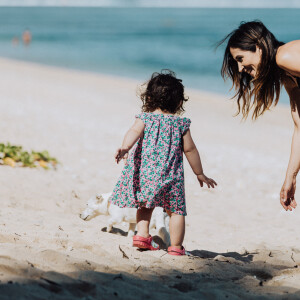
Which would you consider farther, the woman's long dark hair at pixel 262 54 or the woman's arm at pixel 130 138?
the woman's arm at pixel 130 138

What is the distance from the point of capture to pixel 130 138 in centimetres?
405

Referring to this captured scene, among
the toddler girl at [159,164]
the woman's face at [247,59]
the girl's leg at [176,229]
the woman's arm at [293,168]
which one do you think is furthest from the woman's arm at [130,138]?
the woman's arm at [293,168]

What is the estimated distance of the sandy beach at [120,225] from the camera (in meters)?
3.12

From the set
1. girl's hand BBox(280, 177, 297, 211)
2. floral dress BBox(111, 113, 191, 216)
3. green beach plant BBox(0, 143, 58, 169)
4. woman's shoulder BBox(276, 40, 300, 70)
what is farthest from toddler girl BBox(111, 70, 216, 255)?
green beach plant BBox(0, 143, 58, 169)

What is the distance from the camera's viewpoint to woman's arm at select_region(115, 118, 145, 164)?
3.97 metres

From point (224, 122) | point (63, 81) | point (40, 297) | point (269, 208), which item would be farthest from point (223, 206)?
point (63, 81)

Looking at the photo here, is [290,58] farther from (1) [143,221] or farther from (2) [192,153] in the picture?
(1) [143,221]

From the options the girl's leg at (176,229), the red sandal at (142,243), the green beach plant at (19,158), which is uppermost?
the green beach plant at (19,158)

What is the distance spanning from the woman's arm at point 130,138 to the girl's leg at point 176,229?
620 mm

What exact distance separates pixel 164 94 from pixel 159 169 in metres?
0.60

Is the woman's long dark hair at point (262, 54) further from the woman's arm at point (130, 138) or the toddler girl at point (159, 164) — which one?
the woman's arm at point (130, 138)

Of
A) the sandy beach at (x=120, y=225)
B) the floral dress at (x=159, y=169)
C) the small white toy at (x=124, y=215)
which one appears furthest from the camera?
the small white toy at (x=124, y=215)

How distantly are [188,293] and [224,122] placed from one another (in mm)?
11590

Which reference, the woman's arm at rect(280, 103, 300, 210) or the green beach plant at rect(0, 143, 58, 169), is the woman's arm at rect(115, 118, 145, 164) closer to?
the woman's arm at rect(280, 103, 300, 210)
